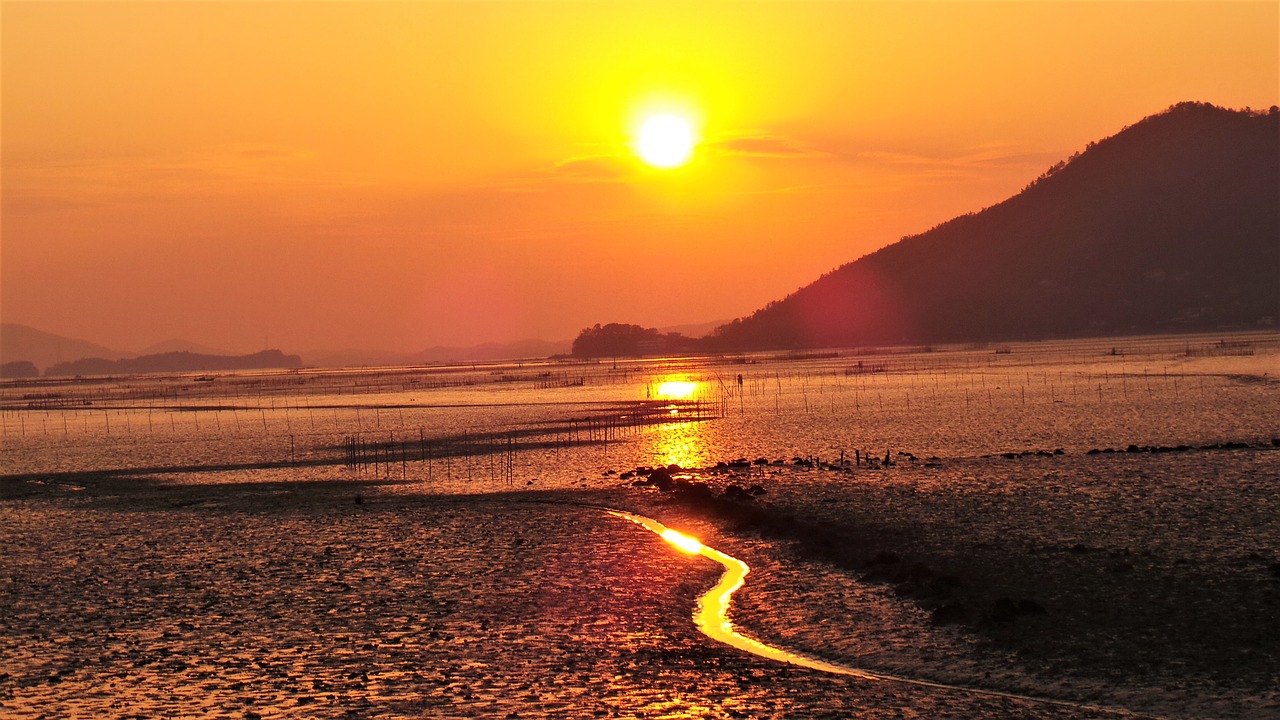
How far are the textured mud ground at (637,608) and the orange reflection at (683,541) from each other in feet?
1.57

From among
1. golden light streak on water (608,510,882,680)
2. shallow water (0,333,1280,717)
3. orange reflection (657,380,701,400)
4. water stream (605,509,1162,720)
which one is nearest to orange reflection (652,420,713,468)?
shallow water (0,333,1280,717)

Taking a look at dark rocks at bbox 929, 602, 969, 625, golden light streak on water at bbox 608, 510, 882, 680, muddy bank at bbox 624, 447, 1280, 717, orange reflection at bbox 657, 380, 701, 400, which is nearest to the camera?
muddy bank at bbox 624, 447, 1280, 717

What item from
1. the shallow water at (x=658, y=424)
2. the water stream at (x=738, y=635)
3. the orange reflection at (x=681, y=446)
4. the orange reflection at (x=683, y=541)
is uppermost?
the shallow water at (x=658, y=424)

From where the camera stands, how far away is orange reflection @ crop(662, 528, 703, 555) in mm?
27141

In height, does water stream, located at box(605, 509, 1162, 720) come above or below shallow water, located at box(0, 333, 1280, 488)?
below

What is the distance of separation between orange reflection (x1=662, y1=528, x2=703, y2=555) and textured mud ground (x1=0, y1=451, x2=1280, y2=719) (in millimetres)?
478

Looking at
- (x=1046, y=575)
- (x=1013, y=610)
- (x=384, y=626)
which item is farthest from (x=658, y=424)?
(x=1013, y=610)

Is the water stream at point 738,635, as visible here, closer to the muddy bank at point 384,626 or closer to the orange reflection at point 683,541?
the orange reflection at point 683,541

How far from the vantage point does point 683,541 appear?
28.4 metres

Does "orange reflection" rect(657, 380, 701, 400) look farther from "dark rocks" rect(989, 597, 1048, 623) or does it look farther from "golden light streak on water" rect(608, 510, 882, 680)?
"dark rocks" rect(989, 597, 1048, 623)

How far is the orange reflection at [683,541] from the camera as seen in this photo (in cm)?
2714

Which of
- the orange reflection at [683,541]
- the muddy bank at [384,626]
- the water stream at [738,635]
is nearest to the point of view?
the water stream at [738,635]

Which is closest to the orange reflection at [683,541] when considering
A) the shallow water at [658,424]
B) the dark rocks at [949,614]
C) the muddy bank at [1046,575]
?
the muddy bank at [1046,575]

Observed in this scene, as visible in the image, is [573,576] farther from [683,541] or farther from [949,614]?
[949,614]
